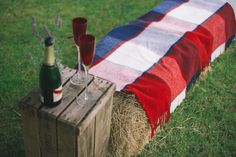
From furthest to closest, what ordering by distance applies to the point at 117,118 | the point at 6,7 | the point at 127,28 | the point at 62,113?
1. the point at 6,7
2. the point at 127,28
3. the point at 117,118
4. the point at 62,113

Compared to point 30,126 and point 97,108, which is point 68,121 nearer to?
point 97,108

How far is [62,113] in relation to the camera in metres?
2.47

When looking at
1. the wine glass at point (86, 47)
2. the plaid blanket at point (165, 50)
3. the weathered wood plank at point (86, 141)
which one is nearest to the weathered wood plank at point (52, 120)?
the weathered wood plank at point (86, 141)

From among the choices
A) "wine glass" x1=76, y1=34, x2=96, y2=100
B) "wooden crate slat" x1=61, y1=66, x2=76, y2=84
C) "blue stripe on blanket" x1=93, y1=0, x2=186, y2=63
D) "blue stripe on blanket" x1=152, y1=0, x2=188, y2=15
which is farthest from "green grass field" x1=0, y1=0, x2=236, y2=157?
"blue stripe on blanket" x1=152, y1=0, x2=188, y2=15

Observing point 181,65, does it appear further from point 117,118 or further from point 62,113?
point 62,113

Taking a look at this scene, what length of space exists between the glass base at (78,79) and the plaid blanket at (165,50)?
1.42 feet

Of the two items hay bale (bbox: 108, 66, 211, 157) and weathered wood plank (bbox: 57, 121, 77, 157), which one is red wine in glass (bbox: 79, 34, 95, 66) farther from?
hay bale (bbox: 108, 66, 211, 157)

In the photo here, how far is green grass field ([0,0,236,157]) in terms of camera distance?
3.54m

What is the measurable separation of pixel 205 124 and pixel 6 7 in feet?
10.9

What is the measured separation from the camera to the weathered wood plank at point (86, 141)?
2562 mm

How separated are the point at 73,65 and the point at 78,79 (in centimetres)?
169

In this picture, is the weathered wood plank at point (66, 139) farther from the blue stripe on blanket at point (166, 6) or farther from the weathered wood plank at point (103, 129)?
the blue stripe on blanket at point (166, 6)

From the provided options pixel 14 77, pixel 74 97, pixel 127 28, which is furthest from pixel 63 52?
pixel 74 97

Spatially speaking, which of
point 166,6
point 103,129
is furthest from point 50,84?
point 166,6
